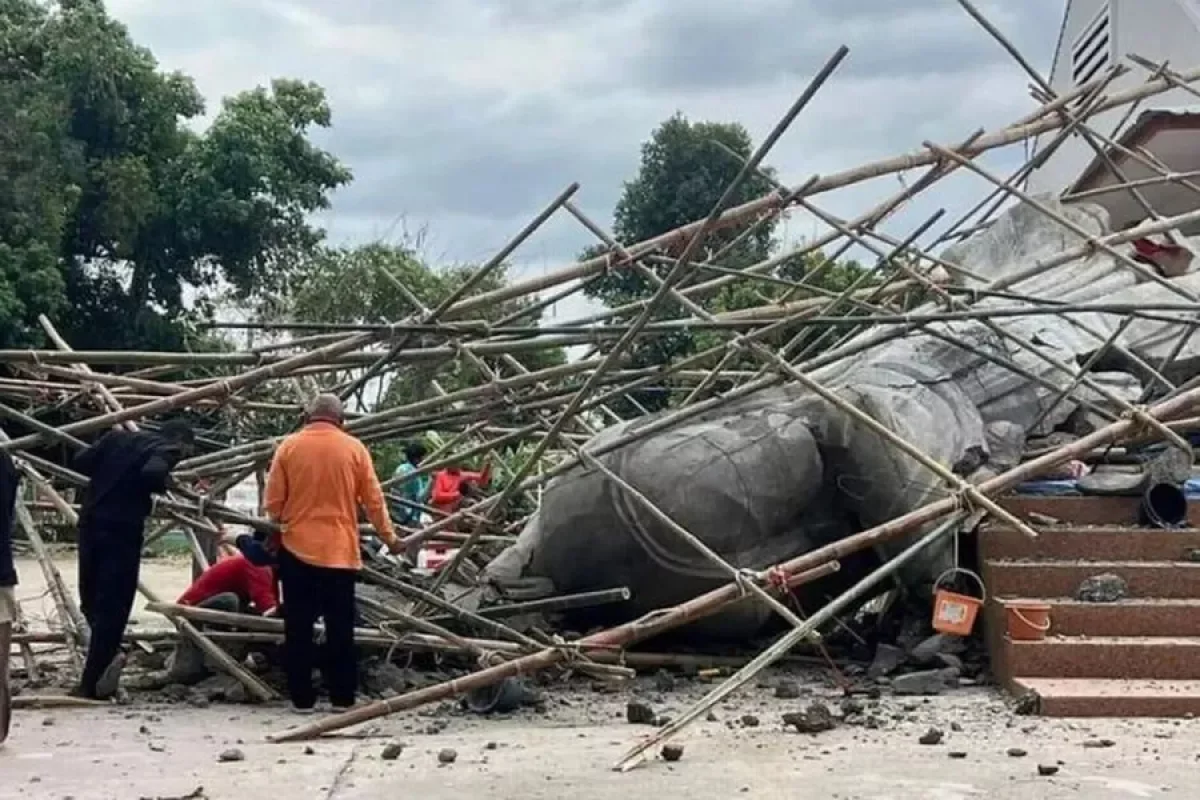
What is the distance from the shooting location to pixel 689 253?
22.7 ft

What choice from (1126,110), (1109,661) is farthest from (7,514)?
(1126,110)

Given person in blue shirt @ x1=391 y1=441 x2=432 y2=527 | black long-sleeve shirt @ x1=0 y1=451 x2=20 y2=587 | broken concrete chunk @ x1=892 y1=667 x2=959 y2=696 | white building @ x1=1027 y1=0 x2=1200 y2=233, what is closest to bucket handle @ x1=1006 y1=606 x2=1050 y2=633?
broken concrete chunk @ x1=892 y1=667 x2=959 y2=696

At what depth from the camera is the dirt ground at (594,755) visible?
5398 millimetres

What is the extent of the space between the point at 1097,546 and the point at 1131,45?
10.2m

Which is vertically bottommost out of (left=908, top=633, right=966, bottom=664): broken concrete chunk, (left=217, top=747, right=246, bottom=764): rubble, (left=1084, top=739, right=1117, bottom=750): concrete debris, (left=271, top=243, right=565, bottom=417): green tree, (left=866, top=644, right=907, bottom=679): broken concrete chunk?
(left=1084, top=739, right=1117, bottom=750): concrete debris

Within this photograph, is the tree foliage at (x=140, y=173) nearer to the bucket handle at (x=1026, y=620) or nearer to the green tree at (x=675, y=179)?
the green tree at (x=675, y=179)

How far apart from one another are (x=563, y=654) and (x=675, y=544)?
4.92 feet

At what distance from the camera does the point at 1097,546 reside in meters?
8.23

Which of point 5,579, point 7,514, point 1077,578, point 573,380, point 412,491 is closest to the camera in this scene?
point 5,579

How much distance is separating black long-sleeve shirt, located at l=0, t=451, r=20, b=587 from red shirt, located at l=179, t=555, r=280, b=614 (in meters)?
1.49

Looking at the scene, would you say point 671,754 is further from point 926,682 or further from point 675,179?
point 675,179

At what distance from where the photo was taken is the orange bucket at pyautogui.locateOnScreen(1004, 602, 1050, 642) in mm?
7418

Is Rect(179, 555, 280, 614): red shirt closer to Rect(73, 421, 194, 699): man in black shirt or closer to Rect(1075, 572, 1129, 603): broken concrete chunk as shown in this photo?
Rect(73, 421, 194, 699): man in black shirt

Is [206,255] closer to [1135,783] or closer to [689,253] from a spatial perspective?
[689,253]
